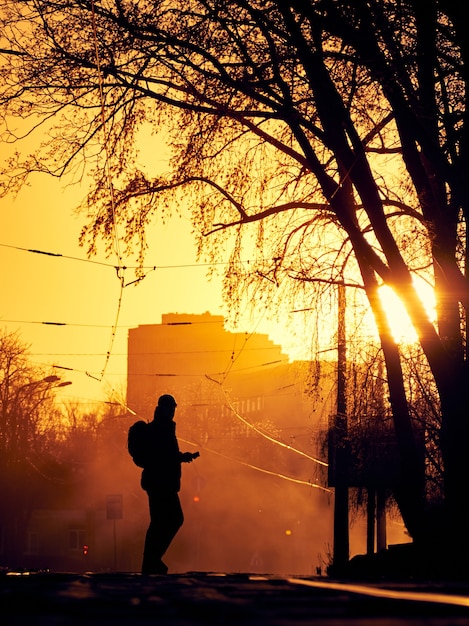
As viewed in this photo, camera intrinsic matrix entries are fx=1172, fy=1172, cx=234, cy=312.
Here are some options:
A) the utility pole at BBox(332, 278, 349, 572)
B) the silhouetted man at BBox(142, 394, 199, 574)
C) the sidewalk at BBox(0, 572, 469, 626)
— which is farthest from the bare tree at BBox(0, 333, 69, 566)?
the sidewalk at BBox(0, 572, 469, 626)

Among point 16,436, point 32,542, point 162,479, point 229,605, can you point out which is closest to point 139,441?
point 162,479

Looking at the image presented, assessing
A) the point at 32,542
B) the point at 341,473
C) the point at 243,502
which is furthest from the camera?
the point at 243,502

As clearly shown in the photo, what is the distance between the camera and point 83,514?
87375 mm

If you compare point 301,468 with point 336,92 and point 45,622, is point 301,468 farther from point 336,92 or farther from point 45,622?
point 45,622

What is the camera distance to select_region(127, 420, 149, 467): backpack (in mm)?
10844

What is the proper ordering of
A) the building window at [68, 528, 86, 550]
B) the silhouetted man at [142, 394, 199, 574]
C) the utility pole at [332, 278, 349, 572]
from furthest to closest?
1. the building window at [68, 528, 86, 550]
2. the utility pole at [332, 278, 349, 572]
3. the silhouetted man at [142, 394, 199, 574]

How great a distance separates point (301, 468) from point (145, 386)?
326 ft

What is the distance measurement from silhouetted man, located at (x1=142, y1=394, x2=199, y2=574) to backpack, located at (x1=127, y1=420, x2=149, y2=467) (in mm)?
42

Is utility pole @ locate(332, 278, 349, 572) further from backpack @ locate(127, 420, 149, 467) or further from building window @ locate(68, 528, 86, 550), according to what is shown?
building window @ locate(68, 528, 86, 550)

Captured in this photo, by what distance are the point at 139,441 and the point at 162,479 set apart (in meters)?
0.44

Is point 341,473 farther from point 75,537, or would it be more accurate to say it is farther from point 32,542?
point 32,542

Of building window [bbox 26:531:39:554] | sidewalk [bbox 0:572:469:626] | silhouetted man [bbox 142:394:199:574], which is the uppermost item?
building window [bbox 26:531:39:554]

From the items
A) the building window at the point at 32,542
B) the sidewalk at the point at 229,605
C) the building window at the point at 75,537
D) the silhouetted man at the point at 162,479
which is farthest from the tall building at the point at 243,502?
the sidewalk at the point at 229,605

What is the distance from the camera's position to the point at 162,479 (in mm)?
10992
